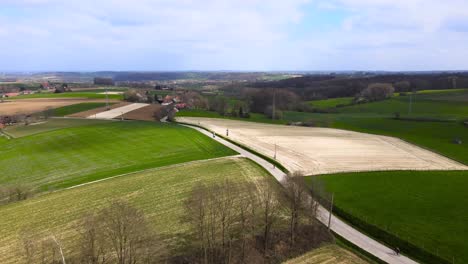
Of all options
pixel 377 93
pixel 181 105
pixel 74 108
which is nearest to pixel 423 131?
pixel 377 93

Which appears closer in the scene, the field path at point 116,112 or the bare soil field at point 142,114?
the bare soil field at point 142,114

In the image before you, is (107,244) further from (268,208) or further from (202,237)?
(268,208)

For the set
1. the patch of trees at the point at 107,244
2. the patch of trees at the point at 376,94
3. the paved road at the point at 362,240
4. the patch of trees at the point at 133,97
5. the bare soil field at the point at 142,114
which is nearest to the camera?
the patch of trees at the point at 107,244

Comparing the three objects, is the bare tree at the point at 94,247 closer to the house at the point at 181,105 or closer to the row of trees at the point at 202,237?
the row of trees at the point at 202,237

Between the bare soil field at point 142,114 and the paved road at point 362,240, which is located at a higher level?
the bare soil field at point 142,114

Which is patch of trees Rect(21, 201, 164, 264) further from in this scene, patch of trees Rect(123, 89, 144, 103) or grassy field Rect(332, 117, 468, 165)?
patch of trees Rect(123, 89, 144, 103)

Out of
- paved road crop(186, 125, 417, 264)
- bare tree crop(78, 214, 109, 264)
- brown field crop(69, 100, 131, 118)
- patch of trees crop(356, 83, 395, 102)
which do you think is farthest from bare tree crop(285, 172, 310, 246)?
patch of trees crop(356, 83, 395, 102)

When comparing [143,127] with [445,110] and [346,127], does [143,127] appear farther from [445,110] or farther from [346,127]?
[445,110]

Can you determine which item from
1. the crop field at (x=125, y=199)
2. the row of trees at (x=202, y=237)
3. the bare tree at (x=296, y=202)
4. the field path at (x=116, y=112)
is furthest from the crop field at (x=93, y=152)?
the bare tree at (x=296, y=202)
